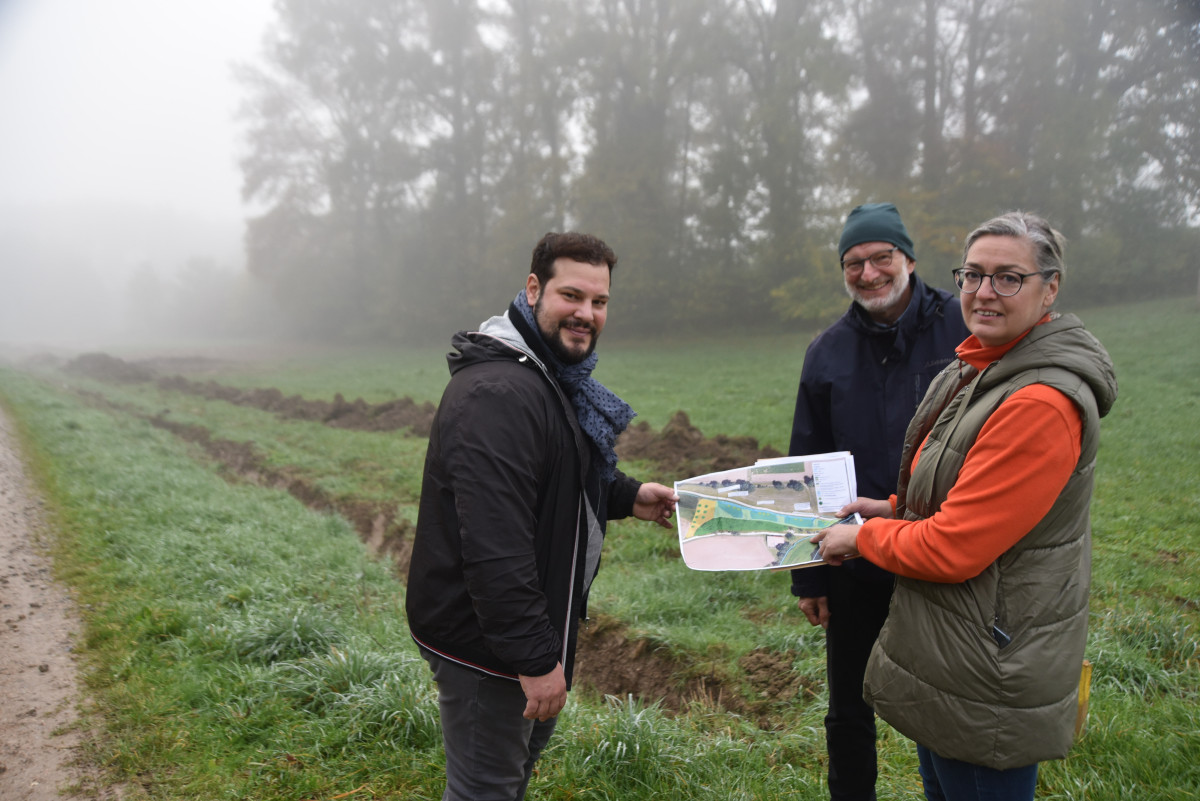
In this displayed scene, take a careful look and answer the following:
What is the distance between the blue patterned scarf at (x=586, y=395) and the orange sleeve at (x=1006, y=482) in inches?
37.6

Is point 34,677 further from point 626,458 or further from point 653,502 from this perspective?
point 626,458

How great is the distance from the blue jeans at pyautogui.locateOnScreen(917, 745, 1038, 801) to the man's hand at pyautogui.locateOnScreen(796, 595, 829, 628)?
2.91ft

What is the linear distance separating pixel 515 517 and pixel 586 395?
1.70 ft

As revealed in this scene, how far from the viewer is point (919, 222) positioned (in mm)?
22391

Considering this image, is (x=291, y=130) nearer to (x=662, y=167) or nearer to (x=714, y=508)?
(x=662, y=167)

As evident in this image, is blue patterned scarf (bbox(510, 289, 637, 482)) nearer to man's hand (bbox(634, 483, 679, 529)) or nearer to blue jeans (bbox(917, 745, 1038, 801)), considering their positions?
man's hand (bbox(634, 483, 679, 529))

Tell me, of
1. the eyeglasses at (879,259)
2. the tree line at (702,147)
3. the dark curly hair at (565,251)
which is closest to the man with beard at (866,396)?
the eyeglasses at (879,259)

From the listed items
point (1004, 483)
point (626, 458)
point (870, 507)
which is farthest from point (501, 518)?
point (626, 458)

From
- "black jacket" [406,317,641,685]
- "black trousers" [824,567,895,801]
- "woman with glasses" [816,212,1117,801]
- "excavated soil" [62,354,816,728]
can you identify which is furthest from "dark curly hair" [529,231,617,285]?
"excavated soil" [62,354,816,728]

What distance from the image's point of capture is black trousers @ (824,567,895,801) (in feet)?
8.68

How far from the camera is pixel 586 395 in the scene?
2207mm

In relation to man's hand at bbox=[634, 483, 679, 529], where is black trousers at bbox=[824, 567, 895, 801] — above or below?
below

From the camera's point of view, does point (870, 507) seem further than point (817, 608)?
No

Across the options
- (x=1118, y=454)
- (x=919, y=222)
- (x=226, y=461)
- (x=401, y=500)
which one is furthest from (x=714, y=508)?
(x=919, y=222)
